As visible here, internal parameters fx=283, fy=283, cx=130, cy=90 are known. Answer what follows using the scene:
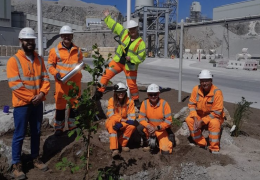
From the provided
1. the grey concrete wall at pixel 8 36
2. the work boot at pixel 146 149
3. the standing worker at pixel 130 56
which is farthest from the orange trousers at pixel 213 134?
the grey concrete wall at pixel 8 36

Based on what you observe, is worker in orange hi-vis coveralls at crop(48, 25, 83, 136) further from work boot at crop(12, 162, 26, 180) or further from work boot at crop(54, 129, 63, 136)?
work boot at crop(12, 162, 26, 180)

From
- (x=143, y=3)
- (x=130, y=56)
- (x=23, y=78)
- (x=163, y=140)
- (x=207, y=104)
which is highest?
(x=143, y=3)

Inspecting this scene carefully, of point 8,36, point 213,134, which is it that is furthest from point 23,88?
point 8,36

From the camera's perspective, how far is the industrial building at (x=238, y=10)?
34.9 metres

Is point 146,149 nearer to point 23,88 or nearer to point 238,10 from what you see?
point 23,88

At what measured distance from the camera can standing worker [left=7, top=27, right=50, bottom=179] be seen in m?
3.76

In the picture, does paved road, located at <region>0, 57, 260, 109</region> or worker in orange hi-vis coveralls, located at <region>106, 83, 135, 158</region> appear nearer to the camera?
worker in orange hi-vis coveralls, located at <region>106, 83, 135, 158</region>

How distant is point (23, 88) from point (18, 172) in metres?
1.12

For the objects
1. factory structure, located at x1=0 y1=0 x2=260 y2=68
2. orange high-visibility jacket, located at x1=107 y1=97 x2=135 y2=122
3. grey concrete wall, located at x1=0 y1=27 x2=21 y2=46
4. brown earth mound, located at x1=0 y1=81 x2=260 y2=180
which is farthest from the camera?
grey concrete wall, located at x1=0 y1=27 x2=21 y2=46

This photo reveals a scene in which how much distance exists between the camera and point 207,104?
507 centimetres

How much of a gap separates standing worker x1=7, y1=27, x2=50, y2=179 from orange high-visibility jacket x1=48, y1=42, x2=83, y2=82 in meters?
0.99

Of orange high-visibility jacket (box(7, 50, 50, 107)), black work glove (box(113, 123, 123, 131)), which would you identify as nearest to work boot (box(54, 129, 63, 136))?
black work glove (box(113, 123, 123, 131))

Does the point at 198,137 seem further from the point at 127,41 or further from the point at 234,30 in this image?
the point at 234,30

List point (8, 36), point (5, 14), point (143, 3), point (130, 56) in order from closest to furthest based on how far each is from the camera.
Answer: point (130, 56)
point (143, 3)
point (8, 36)
point (5, 14)
